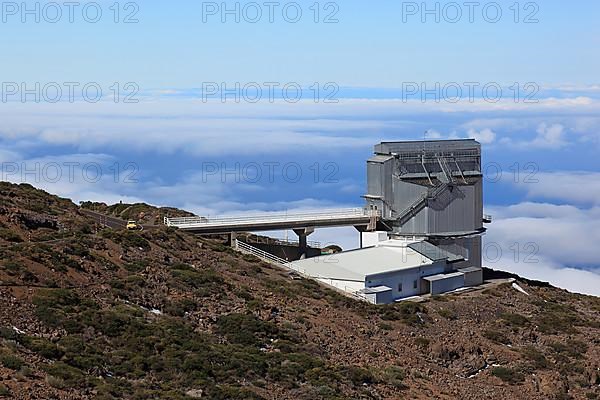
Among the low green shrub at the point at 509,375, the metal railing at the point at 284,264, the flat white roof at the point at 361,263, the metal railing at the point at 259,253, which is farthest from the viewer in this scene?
the metal railing at the point at 259,253

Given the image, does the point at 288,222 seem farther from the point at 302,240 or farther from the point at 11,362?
the point at 11,362

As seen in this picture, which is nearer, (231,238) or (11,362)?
(11,362)

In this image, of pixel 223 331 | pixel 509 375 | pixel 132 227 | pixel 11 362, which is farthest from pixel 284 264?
pixel 11 362

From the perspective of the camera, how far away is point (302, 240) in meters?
44.8

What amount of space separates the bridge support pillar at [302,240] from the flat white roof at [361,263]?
2640mm

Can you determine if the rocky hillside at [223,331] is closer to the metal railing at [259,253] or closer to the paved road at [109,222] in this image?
the paved road at [109,222]

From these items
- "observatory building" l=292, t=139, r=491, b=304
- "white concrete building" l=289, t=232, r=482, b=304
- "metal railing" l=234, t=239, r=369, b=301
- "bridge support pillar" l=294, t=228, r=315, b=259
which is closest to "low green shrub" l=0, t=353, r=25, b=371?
"metal railing" l=234, t=239, r=369, b=301

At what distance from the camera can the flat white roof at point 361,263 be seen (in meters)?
39.7

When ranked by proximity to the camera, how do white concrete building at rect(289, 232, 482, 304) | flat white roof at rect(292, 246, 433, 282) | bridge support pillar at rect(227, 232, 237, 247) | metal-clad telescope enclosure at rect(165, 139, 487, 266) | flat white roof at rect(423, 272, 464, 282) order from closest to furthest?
white concrete building at rect(289, 232, 482, 304), flat white roof at rect(292, 246, 433, 282), flat white roof at rect(423, 272, 464, 282), bridge support pillar at rect(227, 232, 237, 247), metal-clad telescope enclosure at rect(165, 139, 487, 266)

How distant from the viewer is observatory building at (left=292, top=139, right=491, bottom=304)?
42.3 meters

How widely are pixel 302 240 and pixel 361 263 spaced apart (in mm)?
4667

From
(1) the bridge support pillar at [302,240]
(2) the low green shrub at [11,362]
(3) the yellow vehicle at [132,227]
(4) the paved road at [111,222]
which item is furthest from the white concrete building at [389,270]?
(2) the low green shrub at [11,362]

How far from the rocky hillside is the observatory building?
173cm

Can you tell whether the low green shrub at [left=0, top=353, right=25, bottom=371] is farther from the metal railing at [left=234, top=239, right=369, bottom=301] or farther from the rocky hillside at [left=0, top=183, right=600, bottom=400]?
the metal railing at [left=234, top=239, right=369, bottom=301]
